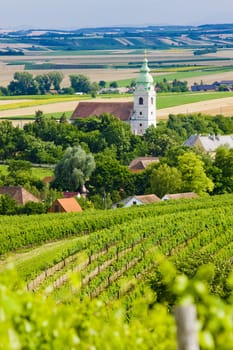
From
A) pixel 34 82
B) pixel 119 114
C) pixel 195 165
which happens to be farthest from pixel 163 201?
pixel 34 82

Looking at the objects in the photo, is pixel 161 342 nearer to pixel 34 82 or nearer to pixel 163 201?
pixel 163 201

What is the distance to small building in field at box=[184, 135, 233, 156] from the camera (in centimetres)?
6850

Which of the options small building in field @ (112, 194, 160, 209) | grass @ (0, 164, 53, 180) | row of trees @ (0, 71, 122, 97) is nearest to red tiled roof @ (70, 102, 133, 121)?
grass @ (0, 164, 53, 180)

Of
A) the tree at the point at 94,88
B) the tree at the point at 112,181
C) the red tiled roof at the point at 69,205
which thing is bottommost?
the tree at the point at 94,88

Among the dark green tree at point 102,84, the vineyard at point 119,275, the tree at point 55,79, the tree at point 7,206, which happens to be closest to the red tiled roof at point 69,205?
the tree at point 7,206

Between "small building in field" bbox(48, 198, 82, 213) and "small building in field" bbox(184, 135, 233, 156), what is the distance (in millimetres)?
20412

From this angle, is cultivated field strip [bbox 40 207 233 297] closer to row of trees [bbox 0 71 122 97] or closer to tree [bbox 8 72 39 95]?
row of trees [bbox 0 71 122 97]

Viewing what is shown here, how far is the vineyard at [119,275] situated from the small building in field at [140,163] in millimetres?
13969

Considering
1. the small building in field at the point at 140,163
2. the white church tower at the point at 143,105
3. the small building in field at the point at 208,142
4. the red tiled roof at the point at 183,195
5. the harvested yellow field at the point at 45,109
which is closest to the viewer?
the red tiled roof at the point at 183,195

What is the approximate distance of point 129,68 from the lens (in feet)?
563

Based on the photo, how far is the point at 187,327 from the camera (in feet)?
23.3

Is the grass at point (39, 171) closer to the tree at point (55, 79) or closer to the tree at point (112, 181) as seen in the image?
the tree at point (112, 181)

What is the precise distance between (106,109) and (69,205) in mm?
39893

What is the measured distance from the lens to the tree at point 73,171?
55.5 metres
